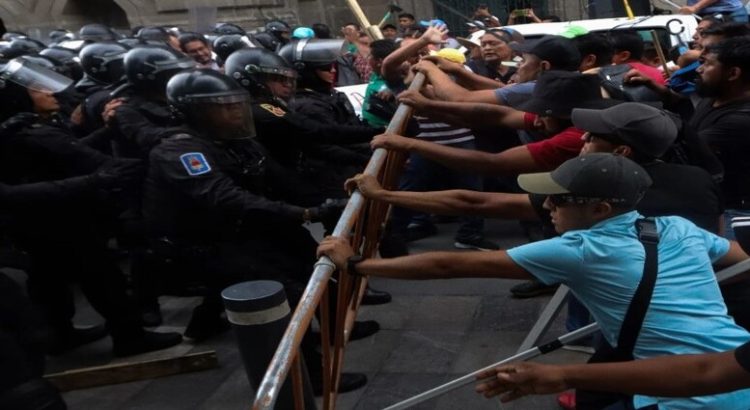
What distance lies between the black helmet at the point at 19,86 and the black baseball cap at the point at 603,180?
3362 mm

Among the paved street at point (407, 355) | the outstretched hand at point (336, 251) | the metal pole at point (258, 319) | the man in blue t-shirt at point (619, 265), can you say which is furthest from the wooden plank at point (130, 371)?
the man in blue t-shirt at point (619, 265)

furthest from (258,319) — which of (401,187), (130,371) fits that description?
(401,187)

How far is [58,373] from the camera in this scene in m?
4.61

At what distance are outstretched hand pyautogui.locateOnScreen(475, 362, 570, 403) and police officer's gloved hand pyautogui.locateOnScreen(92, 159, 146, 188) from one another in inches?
119

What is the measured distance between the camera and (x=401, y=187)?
656 centimetres

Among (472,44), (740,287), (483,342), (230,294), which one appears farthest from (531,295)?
(472,44)

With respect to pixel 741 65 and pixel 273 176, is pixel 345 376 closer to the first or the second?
pixel 273 176

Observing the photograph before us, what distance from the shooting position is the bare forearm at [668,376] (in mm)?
1925

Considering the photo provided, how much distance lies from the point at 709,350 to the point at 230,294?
1702 millimetres

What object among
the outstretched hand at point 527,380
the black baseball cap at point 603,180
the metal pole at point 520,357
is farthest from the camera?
the metal pole at point 520,357

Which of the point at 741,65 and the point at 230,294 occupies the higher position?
the point at 741,65

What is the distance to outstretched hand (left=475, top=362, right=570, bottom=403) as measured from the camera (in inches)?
81.9

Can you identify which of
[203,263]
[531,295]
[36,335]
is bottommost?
[531,295]

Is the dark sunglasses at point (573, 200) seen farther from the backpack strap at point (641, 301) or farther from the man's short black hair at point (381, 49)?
the man's short black hair at point (381, 49)
